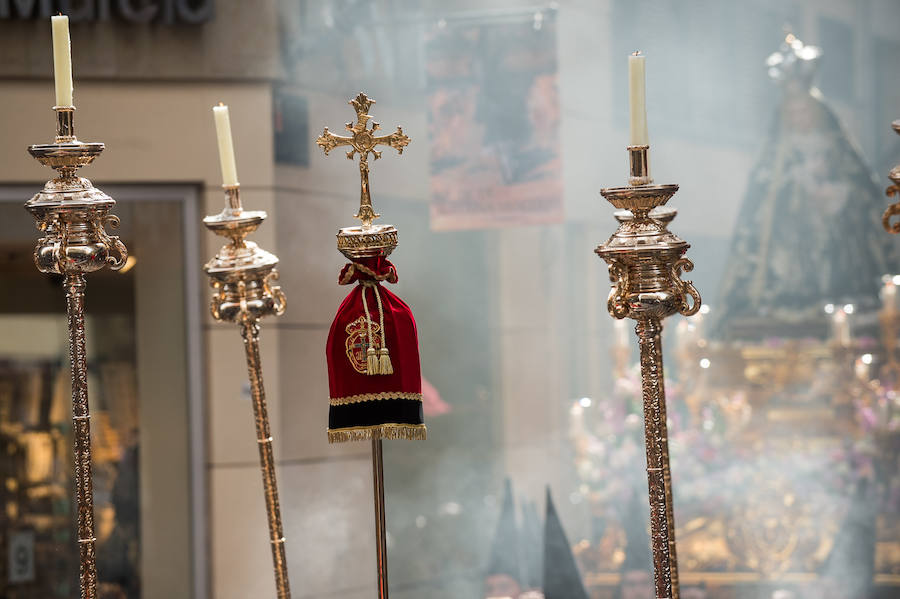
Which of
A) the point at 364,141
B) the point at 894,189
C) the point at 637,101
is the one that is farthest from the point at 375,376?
the point at 894,189

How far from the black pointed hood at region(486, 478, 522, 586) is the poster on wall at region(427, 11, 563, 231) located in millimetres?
1023

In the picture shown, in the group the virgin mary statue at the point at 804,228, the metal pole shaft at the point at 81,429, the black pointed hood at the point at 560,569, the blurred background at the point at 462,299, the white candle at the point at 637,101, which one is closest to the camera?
the white candle at the point at 637,101

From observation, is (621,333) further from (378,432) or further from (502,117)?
(378,432)

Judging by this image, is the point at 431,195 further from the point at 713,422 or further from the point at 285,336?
the point at 713,422

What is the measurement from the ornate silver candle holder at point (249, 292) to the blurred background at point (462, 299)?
2216mm

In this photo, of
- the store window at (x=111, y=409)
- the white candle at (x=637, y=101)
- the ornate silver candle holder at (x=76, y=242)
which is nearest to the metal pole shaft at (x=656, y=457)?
the white candle at (x=637, y=101)

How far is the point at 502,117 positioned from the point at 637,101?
2621 millimetres

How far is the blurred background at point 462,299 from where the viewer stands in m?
4.28

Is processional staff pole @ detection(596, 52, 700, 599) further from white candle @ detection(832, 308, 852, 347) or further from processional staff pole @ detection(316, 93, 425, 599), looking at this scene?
white candle @ detection(832, 308, 852, 347)

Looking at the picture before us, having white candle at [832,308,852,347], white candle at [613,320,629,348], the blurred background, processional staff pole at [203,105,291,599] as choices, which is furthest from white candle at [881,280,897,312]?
processional staff pole at [203,105,291,599]

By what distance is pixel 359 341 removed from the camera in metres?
1.99

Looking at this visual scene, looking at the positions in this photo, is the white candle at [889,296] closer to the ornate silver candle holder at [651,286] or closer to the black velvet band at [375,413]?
the ornate silver candle holder at [651,286]

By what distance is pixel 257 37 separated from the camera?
4.33m

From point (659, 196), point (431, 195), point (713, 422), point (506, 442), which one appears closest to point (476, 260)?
point (431, 195)
